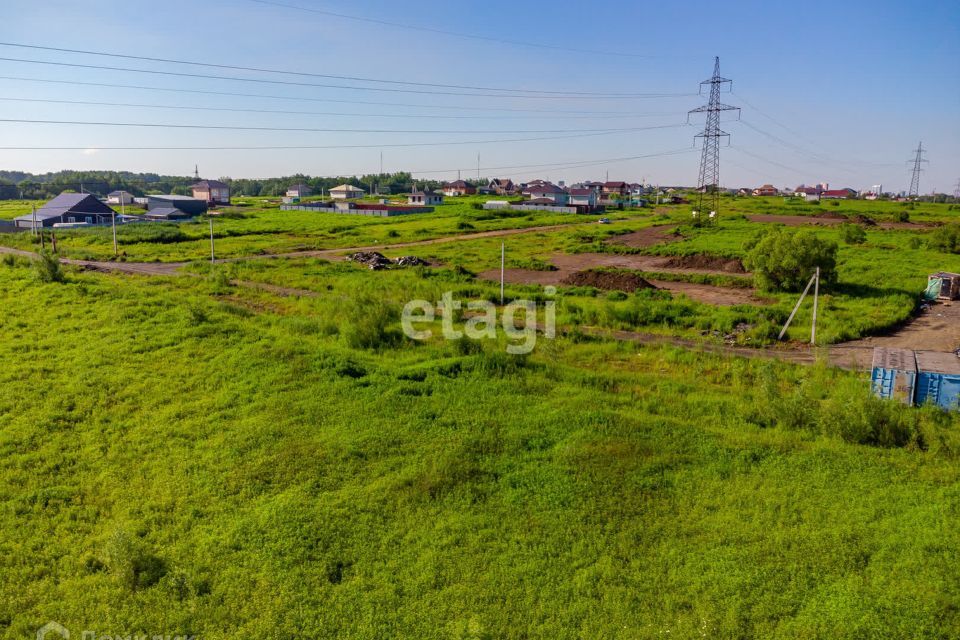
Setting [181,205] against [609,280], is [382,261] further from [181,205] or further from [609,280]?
[181,205]

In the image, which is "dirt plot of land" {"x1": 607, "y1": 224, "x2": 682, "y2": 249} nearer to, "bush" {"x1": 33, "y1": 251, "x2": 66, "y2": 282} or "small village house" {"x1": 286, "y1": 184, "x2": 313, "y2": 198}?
"bush" {"x1": 33, "y1": 251, "x2": 66, "y2": 282}

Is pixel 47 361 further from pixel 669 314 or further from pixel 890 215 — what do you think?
pixel 890 215

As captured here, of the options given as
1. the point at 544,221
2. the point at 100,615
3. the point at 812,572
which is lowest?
the point at 100,615

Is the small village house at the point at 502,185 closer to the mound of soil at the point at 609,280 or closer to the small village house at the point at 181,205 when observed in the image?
the small village house at the point at 181,205

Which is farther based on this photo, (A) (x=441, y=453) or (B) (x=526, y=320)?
(B) (x=526, y=320)

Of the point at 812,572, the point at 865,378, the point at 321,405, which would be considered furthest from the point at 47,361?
the point at 865,378

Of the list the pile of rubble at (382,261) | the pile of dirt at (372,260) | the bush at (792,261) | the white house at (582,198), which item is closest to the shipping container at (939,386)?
the bush at (792,261)
